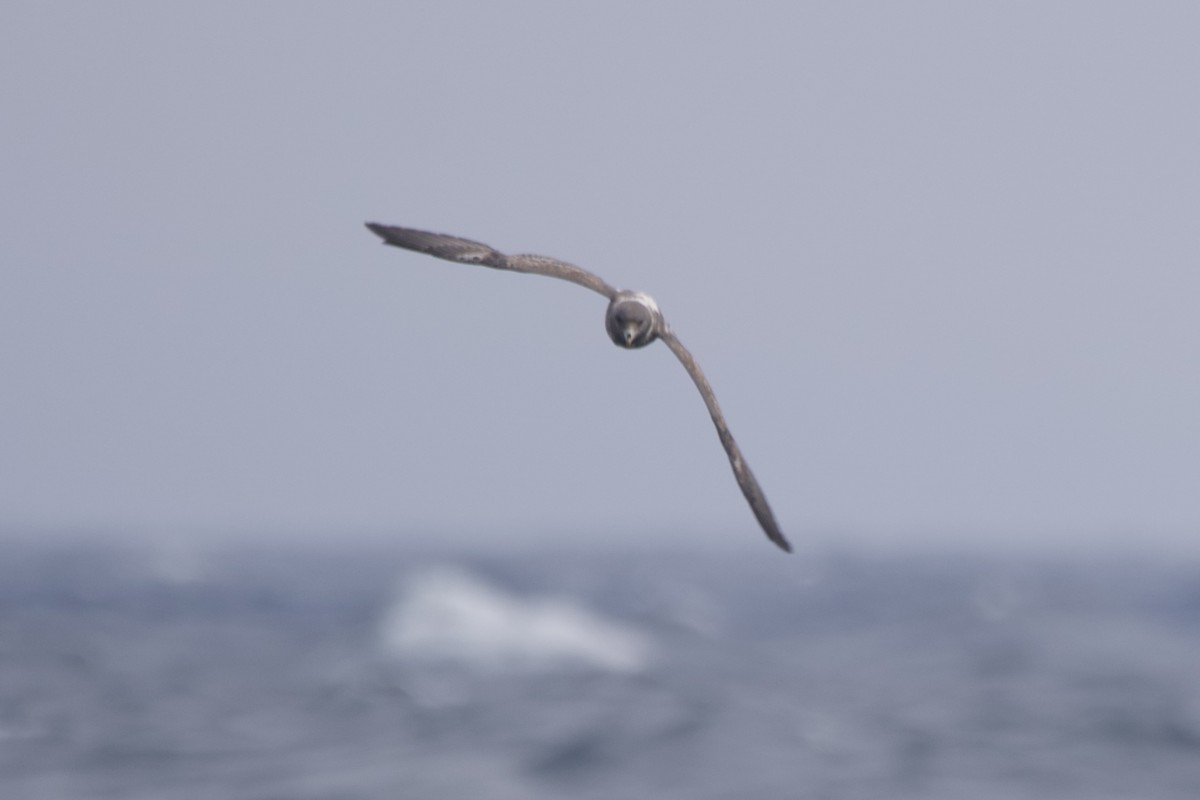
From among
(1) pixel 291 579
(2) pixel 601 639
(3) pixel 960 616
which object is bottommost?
(2) pixel 601 639

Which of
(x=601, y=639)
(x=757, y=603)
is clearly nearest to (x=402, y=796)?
(x=601, y=639)

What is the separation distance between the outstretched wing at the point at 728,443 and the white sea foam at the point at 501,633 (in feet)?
75.0

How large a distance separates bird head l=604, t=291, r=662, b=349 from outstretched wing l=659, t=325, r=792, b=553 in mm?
169

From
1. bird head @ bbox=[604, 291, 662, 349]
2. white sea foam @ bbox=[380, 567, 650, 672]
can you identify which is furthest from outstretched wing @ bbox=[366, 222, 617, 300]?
white sea foam @ bbox=[380, 567, 650, 672]

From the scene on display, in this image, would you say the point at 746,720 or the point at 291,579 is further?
the point at 291,579

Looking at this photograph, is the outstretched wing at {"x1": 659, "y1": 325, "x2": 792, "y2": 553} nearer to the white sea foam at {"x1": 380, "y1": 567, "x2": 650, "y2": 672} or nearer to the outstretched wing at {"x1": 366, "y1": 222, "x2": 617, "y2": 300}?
the outstretched wing at {"x1": 366, "y1": 222, "x2": 617, "y2": 300}

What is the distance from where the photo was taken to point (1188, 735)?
25.3 m

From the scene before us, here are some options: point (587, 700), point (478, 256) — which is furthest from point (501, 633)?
point (478, 256)

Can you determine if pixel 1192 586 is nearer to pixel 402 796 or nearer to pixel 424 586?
pixel 424 586

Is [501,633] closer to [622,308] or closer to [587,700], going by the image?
[587,700]

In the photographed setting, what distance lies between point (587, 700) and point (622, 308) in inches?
753

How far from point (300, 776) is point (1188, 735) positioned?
12.5 m

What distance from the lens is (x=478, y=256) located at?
35.3ft

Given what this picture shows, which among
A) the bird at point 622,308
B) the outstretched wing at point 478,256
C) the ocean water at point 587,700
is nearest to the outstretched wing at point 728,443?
the bird at point 622,308
